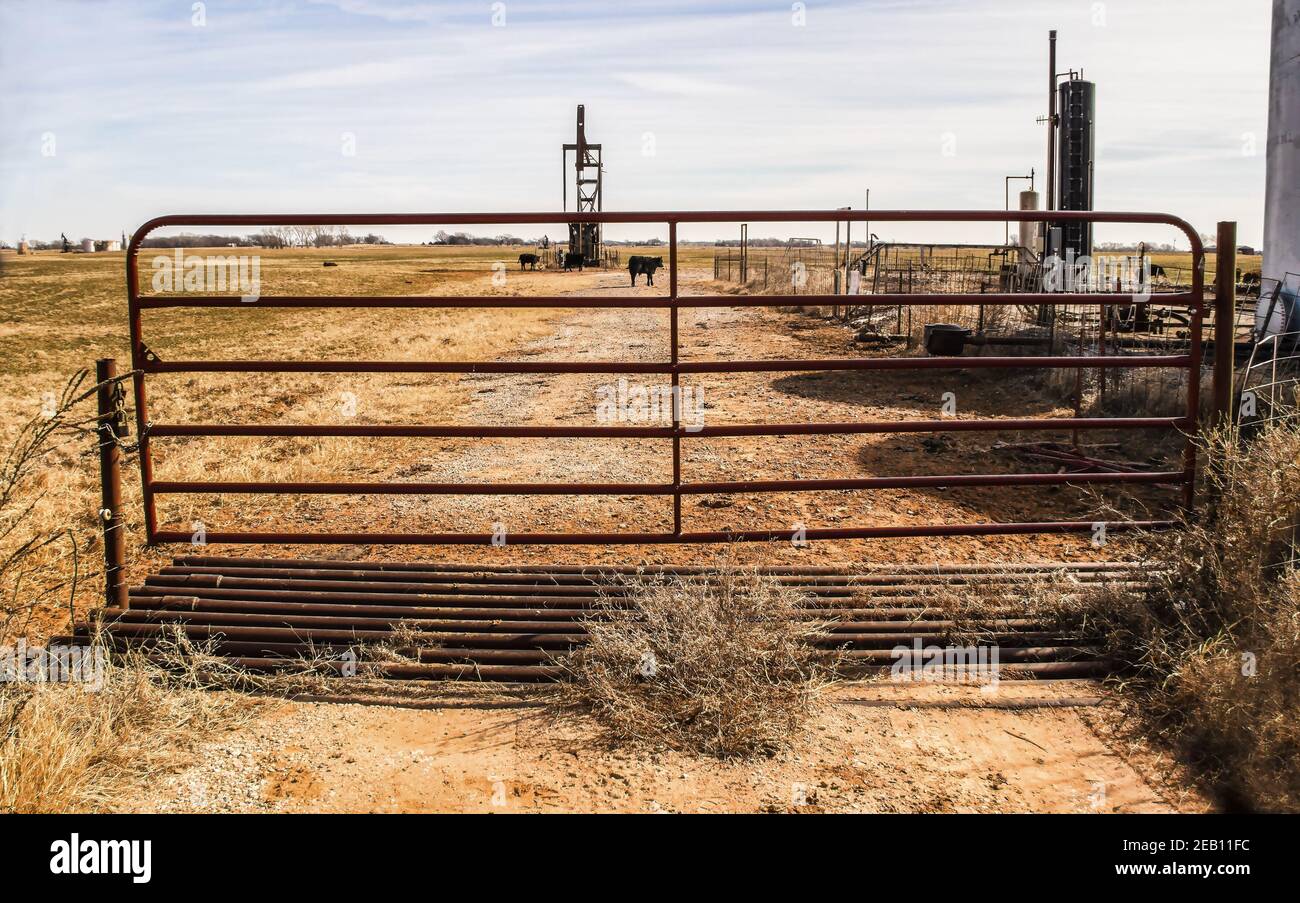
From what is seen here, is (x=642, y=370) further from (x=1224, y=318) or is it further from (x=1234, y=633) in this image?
(x=1224, y=318)

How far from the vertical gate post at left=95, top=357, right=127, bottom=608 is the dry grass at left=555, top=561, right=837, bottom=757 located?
84.9 inches

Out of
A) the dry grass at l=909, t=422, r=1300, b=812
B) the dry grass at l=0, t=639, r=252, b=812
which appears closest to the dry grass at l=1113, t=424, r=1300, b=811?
the dry grass at l=909, t=422, r=1300, b=812

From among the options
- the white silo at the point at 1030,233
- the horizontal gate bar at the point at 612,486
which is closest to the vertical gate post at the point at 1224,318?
the horizontal gate bar at the point at 612,486

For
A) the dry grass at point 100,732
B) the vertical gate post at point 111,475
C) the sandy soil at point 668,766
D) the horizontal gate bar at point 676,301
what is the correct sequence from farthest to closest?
the horizontal gate bar at point 676,301 < the vertical gate post at point 111,475 < the sandy soil at point 668,766 < the dry grass at point 100,732

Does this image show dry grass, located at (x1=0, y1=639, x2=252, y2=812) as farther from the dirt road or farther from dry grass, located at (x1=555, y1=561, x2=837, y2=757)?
dry grass, located at (x1=555, y1=561, x2=837, y2=757)

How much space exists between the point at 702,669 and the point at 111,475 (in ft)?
9.24

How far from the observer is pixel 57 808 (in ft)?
10.1

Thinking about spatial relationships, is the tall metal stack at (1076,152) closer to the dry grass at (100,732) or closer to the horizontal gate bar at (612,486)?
the horizontal gate bar at (612,486)

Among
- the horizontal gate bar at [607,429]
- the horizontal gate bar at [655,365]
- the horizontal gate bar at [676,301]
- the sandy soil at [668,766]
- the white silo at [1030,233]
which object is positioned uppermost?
the white silo at [1030,233]

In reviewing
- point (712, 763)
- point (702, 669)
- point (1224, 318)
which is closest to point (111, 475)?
point (702, 669)

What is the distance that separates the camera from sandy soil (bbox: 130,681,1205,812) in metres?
3.30

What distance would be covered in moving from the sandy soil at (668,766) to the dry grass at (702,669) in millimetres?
115

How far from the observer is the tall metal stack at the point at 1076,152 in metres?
20.6
